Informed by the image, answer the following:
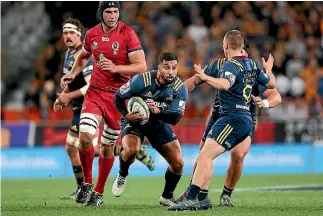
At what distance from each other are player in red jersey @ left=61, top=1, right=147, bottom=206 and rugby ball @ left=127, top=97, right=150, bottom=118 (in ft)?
1.87

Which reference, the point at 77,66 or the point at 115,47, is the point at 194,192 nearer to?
the point at 115,47

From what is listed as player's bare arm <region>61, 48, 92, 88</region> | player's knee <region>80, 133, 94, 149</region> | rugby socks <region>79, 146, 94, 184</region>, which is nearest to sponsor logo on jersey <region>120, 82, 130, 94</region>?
player's knee <region>80, 133, 94, 149</region>

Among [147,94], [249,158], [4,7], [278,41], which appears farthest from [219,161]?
[147,94]

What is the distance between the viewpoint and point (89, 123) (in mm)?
11297

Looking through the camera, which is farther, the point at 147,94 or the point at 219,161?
the point at 219,161

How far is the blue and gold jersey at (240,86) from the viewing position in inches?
420

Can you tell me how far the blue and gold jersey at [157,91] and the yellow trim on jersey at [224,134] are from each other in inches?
24.9

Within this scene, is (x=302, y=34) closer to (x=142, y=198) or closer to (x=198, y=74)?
(x=142, y=198)

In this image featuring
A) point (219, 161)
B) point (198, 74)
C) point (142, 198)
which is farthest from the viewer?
point (219, 161)

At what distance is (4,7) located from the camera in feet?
72.4

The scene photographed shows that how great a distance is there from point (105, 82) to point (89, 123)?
2.19ft

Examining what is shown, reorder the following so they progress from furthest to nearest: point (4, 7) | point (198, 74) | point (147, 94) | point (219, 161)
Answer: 1. point (4, 7)
2. point (219, 161)
3. point (147, 94)
4. point (198, 74)

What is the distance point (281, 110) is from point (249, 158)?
1.91m

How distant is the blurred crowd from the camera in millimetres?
21891
